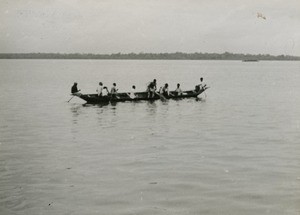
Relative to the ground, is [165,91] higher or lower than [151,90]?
lower

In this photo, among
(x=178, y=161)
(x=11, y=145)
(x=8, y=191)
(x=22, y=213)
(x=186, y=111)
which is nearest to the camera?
(x=22, y=213)

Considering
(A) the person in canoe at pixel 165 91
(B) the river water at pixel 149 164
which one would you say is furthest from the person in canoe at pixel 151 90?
(B) the river water at pixel 149 164

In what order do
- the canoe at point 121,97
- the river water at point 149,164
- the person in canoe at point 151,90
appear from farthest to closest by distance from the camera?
the person in canoe at point 151,90 → the canoe at point 121,97 → the river water at point 149,164

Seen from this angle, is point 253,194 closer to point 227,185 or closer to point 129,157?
point 227,185

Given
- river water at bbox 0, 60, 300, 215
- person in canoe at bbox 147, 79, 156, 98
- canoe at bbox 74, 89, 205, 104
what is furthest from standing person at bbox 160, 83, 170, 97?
river water at bbox 0, 60, 300, 215

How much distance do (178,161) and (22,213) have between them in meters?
7.09

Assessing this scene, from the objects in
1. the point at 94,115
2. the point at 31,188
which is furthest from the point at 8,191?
the point at 94,115

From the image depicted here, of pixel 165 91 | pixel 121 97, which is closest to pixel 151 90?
pixel 165 91

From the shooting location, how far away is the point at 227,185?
1438 centimetres

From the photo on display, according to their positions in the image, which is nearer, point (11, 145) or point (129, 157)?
point (129, 157)

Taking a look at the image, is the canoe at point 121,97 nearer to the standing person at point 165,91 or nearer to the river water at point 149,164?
the standing person at point 165,91

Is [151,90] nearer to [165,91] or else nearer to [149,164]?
[165,91]

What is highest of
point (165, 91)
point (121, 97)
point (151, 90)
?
point (151, 90)

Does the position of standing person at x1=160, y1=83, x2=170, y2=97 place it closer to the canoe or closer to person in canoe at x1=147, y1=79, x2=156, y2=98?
the canoe
